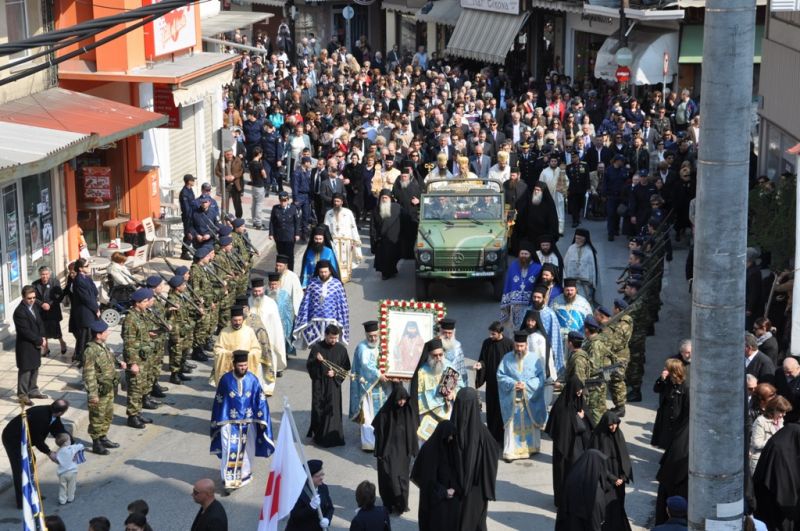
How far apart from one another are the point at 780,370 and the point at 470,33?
113ft

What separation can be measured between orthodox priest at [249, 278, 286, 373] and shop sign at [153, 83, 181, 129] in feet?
29.4

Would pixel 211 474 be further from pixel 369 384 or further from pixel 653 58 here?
pixel 653 58

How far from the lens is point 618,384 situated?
1673 centimetres

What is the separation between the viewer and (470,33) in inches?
1884

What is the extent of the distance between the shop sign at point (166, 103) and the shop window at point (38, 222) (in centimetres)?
415

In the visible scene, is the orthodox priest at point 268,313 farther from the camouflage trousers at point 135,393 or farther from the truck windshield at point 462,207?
the truck windshield at point 462,207

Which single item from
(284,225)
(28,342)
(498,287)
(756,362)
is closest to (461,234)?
(498,287)

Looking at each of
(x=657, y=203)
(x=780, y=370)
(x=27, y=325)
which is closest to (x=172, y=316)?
(x=27, y=325)

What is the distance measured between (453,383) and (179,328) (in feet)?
16.4

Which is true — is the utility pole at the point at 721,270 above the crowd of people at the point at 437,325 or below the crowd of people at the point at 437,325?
above

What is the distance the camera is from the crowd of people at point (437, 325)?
13.0m

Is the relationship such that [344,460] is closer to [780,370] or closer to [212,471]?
[212,471]

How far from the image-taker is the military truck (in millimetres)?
22078

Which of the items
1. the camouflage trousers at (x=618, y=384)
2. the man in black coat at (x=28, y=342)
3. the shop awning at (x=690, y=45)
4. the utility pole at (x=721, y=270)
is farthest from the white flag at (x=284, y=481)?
the shop awning at (x=690, y=45)
